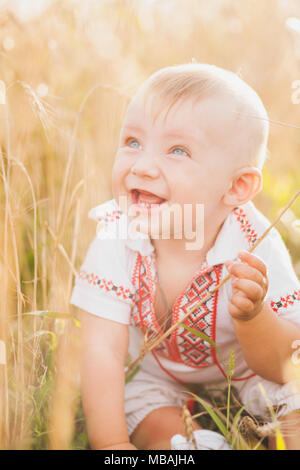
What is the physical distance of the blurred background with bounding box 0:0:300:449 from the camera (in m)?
1.03

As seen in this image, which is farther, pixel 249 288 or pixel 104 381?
pixel 104 381

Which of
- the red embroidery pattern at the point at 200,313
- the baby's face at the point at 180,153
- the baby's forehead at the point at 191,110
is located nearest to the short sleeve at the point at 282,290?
the red embroidery pattern at the point at 200,313

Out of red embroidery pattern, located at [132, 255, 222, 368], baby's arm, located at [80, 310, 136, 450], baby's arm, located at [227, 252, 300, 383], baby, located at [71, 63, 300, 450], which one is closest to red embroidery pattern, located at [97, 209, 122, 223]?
baby, located at [71, 63, 300, 450]

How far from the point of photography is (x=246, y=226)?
124cm

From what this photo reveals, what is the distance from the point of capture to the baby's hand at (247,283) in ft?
3.20

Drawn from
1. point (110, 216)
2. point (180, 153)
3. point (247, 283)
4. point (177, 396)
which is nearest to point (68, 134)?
point (110, 216)

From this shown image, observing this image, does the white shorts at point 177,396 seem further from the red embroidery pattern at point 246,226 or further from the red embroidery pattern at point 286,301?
the red embroidery pattern at point 246,226

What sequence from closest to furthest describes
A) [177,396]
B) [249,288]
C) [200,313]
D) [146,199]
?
[249,288], [146,199], [200,313], [177,396]

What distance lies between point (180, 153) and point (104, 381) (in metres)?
0.52

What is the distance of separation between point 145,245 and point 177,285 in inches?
4.8

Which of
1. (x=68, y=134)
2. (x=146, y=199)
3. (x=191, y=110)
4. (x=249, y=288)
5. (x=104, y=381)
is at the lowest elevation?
(x=104, y=381)

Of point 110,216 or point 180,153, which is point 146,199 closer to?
point 180,153
